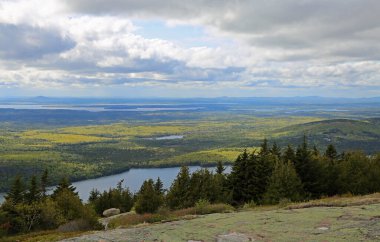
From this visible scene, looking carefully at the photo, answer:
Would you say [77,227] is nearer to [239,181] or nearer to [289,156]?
[239,181]

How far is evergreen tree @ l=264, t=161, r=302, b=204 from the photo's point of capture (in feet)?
176

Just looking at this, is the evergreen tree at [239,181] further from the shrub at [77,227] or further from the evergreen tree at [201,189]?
the shrub at [77,227]

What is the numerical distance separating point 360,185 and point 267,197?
16.1 m

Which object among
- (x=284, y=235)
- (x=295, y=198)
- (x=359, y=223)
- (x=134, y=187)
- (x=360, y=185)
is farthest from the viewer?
(x=134, y=187)

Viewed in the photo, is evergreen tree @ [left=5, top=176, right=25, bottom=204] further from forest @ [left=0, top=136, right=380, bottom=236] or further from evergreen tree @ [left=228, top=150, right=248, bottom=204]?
evergreen tree @ [left=228, top=150, right=248, bottom=204]

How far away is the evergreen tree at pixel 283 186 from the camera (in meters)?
53.6

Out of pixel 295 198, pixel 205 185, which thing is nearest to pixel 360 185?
pixel 295 198

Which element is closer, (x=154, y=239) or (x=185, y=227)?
(x=154, y=239)

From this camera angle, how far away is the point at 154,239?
896 inches

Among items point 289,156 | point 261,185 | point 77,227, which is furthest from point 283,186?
point 77,227

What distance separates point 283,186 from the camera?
54.3 metres

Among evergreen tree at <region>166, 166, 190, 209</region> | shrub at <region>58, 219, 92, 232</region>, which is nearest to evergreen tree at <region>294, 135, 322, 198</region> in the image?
evergreen tree at <region>166, 166, 190, 209</region>

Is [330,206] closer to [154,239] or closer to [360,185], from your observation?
[154,239]

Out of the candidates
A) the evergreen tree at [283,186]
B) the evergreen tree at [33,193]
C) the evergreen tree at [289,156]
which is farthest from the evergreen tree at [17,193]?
the evergreen tree at [289,156]
